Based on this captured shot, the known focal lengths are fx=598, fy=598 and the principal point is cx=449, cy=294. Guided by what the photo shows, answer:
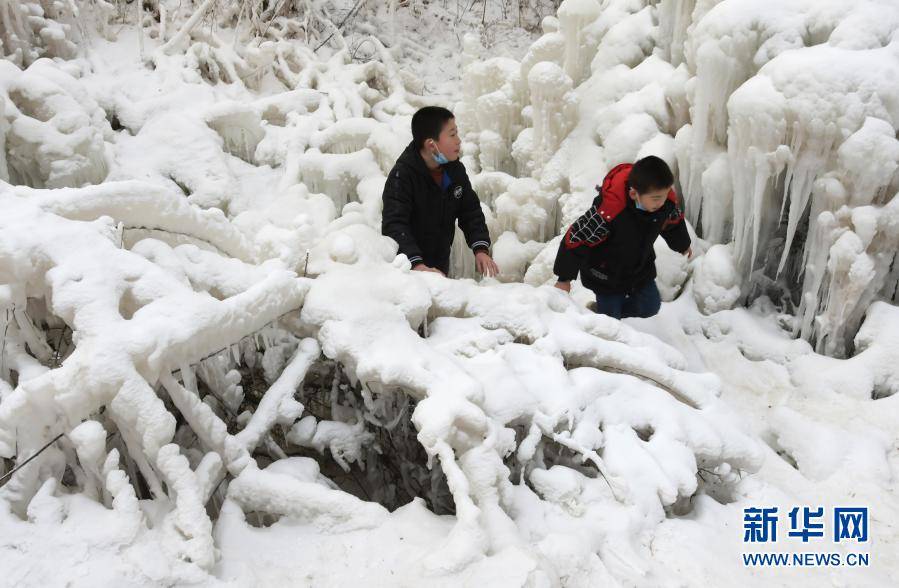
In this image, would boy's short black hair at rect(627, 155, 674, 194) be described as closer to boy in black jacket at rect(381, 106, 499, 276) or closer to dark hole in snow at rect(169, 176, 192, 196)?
boy in black jacket at rect(381, 106, 499, 276)

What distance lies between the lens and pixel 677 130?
440 cm

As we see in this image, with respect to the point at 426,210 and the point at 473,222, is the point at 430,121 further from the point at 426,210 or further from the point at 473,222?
the point at 473,222

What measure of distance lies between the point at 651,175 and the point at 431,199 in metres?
1.28

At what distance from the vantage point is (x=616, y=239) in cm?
346

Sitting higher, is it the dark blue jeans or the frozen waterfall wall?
the frozen waterfall wall

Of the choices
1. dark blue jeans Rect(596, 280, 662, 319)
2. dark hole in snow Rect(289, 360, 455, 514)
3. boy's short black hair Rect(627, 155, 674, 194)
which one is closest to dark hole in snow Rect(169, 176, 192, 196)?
dark hole in snow Rect(289, 360, 455, 514)

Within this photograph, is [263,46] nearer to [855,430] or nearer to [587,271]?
[587,271]

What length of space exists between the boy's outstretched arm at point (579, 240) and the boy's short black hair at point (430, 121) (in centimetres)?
94

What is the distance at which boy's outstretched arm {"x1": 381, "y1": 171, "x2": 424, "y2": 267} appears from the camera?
3.48 metres

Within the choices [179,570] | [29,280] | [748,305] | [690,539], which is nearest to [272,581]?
[179,570]

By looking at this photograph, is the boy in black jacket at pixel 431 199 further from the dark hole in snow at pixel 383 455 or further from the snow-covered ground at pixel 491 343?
the dark hole in snow at pixel 383 455

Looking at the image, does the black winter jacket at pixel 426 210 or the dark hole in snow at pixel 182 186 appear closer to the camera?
the black winter jacket at pixel 426 210

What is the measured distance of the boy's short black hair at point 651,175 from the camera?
10.2 feet

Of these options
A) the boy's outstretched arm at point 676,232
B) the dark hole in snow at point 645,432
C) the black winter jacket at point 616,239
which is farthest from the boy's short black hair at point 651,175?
the dark hole in snow at point 645,432
